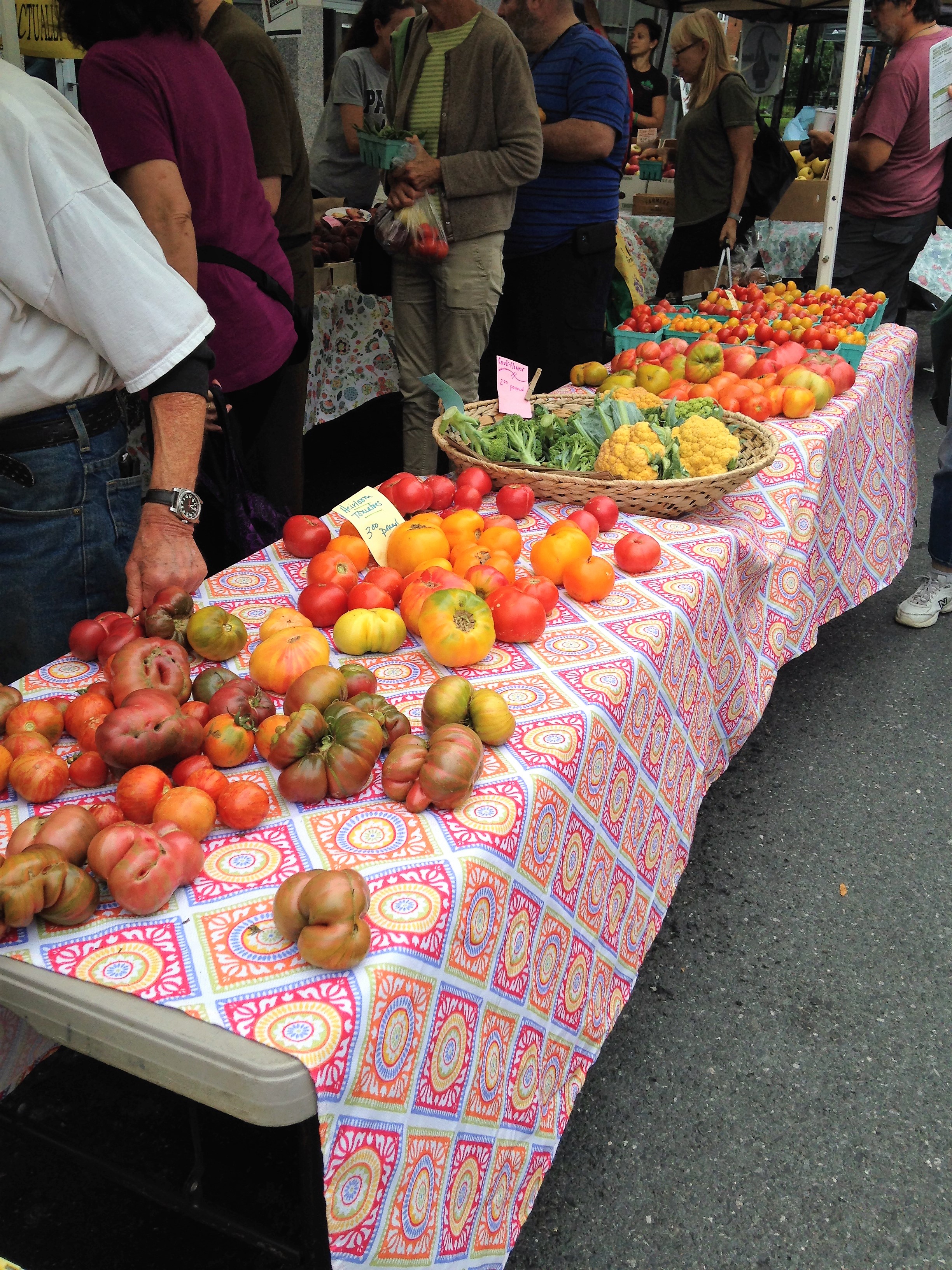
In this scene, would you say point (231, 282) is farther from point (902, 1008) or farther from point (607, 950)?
point (902, 1008)

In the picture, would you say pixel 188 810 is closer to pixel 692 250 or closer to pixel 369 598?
pixel 369 598

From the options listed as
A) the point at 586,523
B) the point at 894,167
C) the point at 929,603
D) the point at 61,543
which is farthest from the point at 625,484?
the point at 894,167

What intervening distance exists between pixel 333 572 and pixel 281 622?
0.22m

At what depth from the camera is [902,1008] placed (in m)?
2.22

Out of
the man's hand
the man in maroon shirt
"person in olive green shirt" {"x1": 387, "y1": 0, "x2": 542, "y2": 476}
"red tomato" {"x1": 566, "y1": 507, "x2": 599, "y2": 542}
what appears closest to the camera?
the man's hand

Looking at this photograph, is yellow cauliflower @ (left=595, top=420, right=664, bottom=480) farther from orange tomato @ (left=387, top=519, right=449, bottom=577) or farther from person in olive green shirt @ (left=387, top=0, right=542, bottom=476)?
person in olive green shirt @ (left=387, top=0, right=542, bottom=476)

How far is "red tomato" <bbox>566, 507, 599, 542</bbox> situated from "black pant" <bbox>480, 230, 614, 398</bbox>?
7.49 feet

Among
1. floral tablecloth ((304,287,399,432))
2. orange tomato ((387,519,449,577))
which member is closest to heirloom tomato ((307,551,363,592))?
orange tomato ((387,519,449,577))

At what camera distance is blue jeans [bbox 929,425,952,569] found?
3.75m

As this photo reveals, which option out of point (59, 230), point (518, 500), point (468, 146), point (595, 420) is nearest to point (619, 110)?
point (468, 146)

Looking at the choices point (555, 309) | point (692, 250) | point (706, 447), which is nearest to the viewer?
point (706, 447)

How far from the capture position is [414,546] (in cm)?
188

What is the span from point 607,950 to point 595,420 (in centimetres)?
145

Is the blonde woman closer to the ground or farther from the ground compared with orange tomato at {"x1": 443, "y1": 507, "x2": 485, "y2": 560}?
farther from the ground
